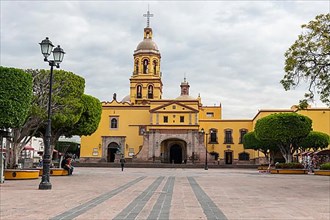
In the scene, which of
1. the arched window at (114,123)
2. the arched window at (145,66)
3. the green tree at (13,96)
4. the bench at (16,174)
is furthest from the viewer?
the arched window at (145,66)

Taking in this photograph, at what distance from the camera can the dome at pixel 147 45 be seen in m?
62.0

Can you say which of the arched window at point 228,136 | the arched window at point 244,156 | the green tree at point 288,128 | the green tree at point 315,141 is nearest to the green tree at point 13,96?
the green tree at point 288,128

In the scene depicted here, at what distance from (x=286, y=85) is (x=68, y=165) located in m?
13.3

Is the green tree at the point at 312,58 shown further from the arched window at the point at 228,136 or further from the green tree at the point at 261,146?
the arched window at the point at 228,136

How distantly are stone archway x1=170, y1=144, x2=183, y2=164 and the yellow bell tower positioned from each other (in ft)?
27.0

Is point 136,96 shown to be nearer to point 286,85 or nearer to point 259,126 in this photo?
point 259,126

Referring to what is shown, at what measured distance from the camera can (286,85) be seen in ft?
57.7

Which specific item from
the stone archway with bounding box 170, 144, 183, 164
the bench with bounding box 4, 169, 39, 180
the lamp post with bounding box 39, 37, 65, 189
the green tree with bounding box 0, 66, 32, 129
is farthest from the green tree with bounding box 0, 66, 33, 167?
the stone archway with bounding box 170, 144, 183, 164

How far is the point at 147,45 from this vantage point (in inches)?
2454

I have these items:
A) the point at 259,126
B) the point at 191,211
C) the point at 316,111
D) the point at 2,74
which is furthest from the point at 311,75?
the point at 316,111

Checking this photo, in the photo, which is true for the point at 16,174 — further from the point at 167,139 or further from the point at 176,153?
the point at 176,153

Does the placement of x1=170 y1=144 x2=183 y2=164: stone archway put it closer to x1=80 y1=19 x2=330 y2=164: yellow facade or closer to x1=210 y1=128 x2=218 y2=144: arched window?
x1=80 y1=19 x2=330 y2=164: yellow facade

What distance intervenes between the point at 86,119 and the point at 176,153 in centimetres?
3444

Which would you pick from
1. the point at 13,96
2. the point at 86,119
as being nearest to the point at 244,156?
the point at 86,119
